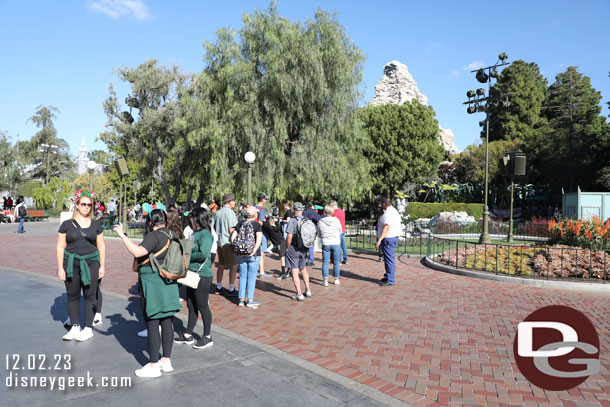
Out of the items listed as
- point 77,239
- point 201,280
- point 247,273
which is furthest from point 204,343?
point 77,239

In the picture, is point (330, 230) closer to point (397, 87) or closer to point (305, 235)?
point (305, 235)

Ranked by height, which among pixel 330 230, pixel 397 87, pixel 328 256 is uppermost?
pixel 397 87

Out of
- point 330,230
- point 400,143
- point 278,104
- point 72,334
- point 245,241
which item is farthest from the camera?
point 400,143

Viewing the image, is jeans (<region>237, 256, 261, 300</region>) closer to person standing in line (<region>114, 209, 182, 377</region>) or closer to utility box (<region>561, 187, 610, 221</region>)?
person standing in line (<region>114, 209, 182, 377</region>)

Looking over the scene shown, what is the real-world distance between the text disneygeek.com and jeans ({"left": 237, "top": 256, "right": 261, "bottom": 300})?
259 cm

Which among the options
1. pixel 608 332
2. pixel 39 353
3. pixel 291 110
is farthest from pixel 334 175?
pixel 39 353

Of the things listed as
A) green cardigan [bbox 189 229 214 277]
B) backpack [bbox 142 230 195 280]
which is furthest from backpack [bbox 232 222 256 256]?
backpack [bbox 142 230 195 280]

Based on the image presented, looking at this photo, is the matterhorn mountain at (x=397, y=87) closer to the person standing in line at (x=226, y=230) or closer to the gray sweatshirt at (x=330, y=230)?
the gray sweatshirt at (x=330, y=230)

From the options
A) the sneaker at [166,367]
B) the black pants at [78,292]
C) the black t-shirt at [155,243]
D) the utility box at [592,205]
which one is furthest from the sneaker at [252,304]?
the utility box at [592,205]

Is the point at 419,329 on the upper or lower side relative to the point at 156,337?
lower

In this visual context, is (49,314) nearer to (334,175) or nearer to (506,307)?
(506,307)

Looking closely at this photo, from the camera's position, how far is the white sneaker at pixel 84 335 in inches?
185

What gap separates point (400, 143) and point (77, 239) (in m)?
36.4

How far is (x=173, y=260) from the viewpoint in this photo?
3752mm
